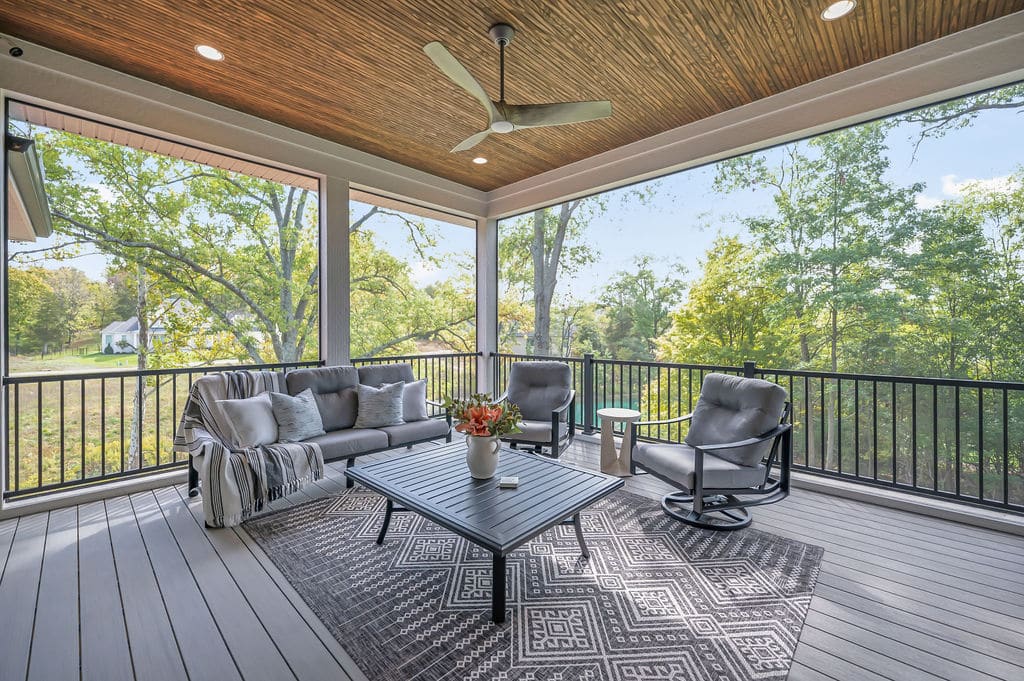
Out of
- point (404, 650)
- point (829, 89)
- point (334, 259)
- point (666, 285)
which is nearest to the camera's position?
point (404, 650)

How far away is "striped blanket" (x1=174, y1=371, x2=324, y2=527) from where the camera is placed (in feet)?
8.88

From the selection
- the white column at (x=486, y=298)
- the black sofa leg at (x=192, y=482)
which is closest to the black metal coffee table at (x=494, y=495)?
the black sofa leg at (x=192, y=482)

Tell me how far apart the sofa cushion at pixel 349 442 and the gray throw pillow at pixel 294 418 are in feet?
0.26

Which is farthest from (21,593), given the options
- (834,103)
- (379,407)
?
(834,103)

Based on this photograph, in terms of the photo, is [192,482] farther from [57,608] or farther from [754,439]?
[754,439]

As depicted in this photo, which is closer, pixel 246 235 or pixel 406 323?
pixel 246 235

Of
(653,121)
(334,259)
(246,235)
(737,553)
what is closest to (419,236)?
(246,235)

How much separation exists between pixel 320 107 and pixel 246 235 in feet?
19.2

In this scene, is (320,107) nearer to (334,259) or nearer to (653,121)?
(334,259)

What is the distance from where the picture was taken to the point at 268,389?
3.55m

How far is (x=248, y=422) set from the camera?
3105 mm

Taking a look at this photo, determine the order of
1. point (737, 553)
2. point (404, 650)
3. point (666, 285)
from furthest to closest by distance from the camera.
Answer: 1. point (666, 285)
2. point (737, 553)
3. point (404, 650)

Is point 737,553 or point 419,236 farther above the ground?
point 419,236

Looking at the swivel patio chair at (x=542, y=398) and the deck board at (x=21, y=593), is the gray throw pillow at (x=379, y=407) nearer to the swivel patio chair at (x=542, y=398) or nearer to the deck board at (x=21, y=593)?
the swivel patio chair at (x=542, y=398)
